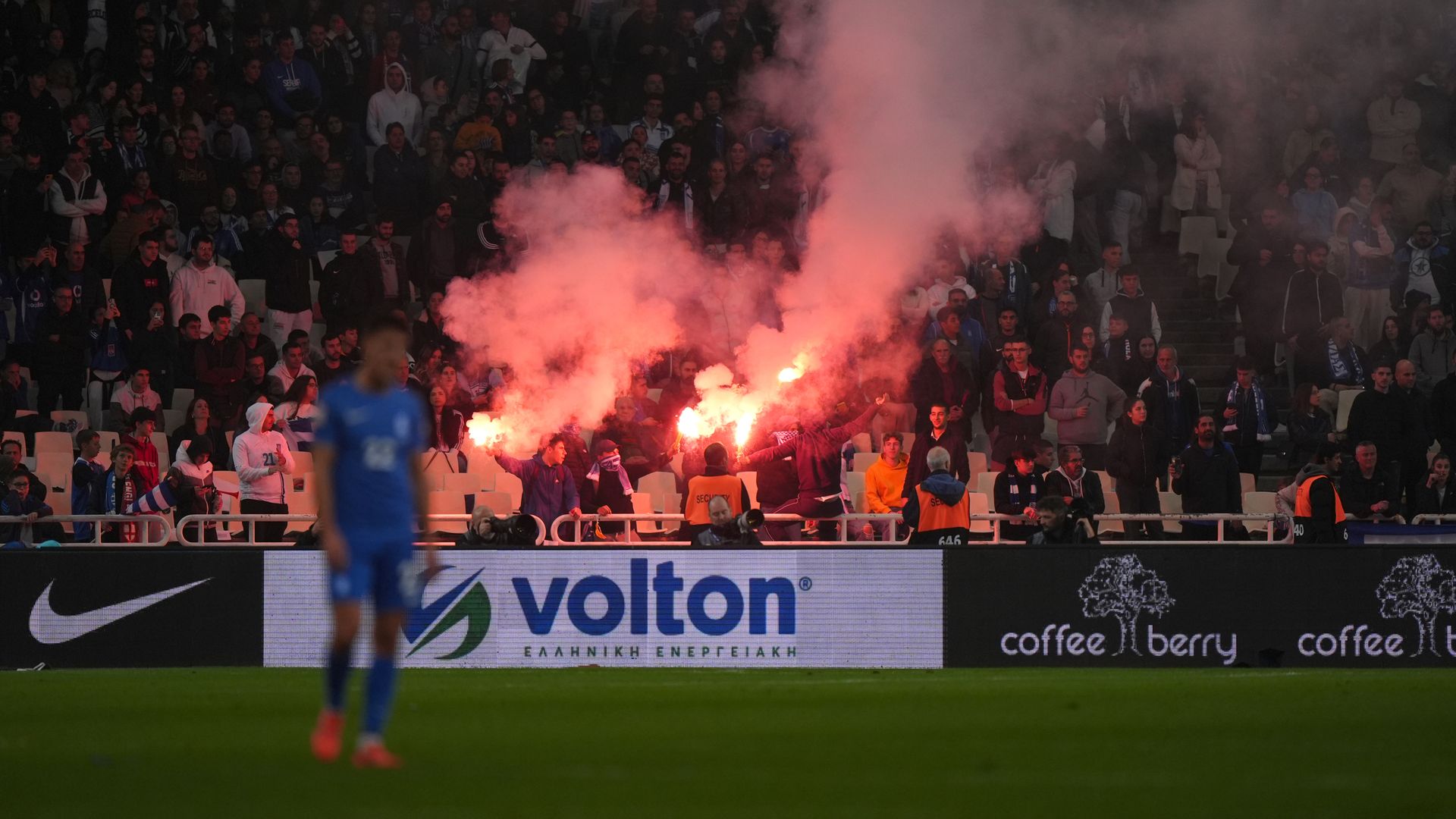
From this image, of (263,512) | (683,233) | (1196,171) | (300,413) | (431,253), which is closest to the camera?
(263,512)

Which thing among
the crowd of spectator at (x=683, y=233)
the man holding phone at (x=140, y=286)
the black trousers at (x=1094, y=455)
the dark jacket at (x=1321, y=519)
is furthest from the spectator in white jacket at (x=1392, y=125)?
the man holding phone at (x=140, y=286)

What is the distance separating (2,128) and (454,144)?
5.10 metres

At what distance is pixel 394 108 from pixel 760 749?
16.2 m

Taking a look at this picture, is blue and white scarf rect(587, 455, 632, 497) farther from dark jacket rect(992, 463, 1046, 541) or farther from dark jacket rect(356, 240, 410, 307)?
dark jacket rect(356, 240, 410, 307)

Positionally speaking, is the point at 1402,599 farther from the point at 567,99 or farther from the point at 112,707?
the point at 567,99

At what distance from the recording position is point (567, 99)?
2380 centimetres

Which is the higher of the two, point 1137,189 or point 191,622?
point 1137,189

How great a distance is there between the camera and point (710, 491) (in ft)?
55.3

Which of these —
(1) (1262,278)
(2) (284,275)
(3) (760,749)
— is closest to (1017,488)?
(1) (1262,278)

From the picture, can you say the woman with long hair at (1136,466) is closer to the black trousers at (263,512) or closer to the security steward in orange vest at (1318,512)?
the security steward in orange vest at (1318,512)

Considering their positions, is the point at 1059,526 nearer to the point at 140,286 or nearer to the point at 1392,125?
the point at 140,286

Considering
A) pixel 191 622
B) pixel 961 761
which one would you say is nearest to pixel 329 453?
pixel 961 761

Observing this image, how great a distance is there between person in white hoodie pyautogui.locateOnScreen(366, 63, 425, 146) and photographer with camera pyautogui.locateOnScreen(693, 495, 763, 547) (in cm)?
860

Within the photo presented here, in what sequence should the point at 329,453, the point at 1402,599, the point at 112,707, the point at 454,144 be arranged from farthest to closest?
the point at 454,144, the point at 1402,599, the point at 112,707, the point at 329,453
